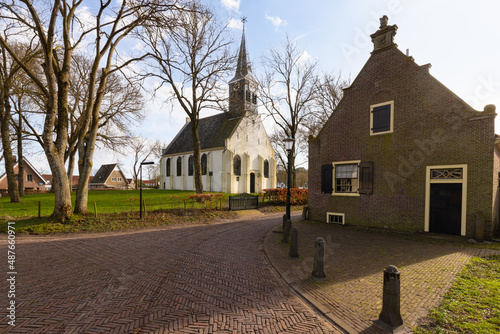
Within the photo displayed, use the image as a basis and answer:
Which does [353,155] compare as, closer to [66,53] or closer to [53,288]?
[53,288]

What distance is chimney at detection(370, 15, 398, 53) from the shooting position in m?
10.4

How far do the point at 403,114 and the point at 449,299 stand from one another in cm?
790

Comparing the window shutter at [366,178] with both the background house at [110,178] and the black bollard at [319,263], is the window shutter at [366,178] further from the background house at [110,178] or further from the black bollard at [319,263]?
the background house at [110,178]

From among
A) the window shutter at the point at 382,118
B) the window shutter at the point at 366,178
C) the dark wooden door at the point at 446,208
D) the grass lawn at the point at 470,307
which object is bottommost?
the grass lawn at the point at 470,307

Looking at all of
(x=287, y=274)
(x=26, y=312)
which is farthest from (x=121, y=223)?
(x=287, y=274)

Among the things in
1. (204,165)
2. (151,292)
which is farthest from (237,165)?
(151,292)

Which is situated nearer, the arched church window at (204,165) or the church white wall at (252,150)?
the church white wall at (252,150)

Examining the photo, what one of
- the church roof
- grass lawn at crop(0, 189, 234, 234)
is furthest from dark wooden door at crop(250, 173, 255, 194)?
grass lawn at crop(0, 189, 234, 234)

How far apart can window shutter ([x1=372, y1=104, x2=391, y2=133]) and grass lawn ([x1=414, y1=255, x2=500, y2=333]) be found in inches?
256

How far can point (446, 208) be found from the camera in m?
8.89

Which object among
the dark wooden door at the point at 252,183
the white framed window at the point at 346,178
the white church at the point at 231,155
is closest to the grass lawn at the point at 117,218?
the white framed window at the point at 346,178

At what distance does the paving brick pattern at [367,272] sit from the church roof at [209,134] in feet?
83.9

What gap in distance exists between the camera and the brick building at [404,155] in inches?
328

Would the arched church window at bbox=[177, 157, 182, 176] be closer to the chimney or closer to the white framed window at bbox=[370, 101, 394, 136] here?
the white framed window at bbox=[370, 101, 394, 136]
